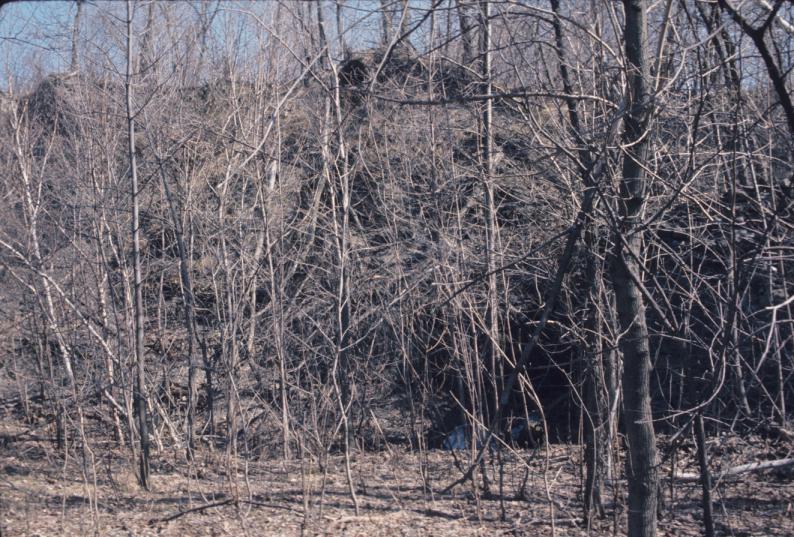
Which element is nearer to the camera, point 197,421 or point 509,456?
point 509,456

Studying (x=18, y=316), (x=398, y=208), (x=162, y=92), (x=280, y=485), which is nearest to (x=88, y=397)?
(x=18, y=316)

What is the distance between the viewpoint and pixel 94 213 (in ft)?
30.6

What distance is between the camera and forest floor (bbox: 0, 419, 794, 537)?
7.19 metres

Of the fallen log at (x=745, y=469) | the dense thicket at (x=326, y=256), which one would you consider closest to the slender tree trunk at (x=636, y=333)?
the dense thicket at (x=326, y=256)

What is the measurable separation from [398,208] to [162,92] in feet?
11.9

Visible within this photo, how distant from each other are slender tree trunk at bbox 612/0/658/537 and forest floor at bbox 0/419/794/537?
2133 mm

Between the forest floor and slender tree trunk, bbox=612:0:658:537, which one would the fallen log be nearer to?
the forest floor

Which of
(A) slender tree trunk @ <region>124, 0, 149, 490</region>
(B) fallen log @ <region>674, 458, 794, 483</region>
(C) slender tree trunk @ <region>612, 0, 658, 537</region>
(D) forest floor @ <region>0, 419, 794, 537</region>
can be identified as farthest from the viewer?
(A) slender tree trunk @ <region>124, 0, 149, 490</region>

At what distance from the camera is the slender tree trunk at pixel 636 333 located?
4164 millimetres

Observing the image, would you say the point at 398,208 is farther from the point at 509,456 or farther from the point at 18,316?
the point at 18,316

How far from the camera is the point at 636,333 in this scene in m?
4.25

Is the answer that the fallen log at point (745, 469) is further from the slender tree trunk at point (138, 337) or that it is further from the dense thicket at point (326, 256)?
the slender tree trunk at point (138, 337)

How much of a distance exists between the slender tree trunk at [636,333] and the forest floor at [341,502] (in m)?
2.13

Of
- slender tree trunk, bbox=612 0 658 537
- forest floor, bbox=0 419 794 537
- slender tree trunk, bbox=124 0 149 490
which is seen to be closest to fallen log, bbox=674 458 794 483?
forest floor, bbox=0 419 794 537
